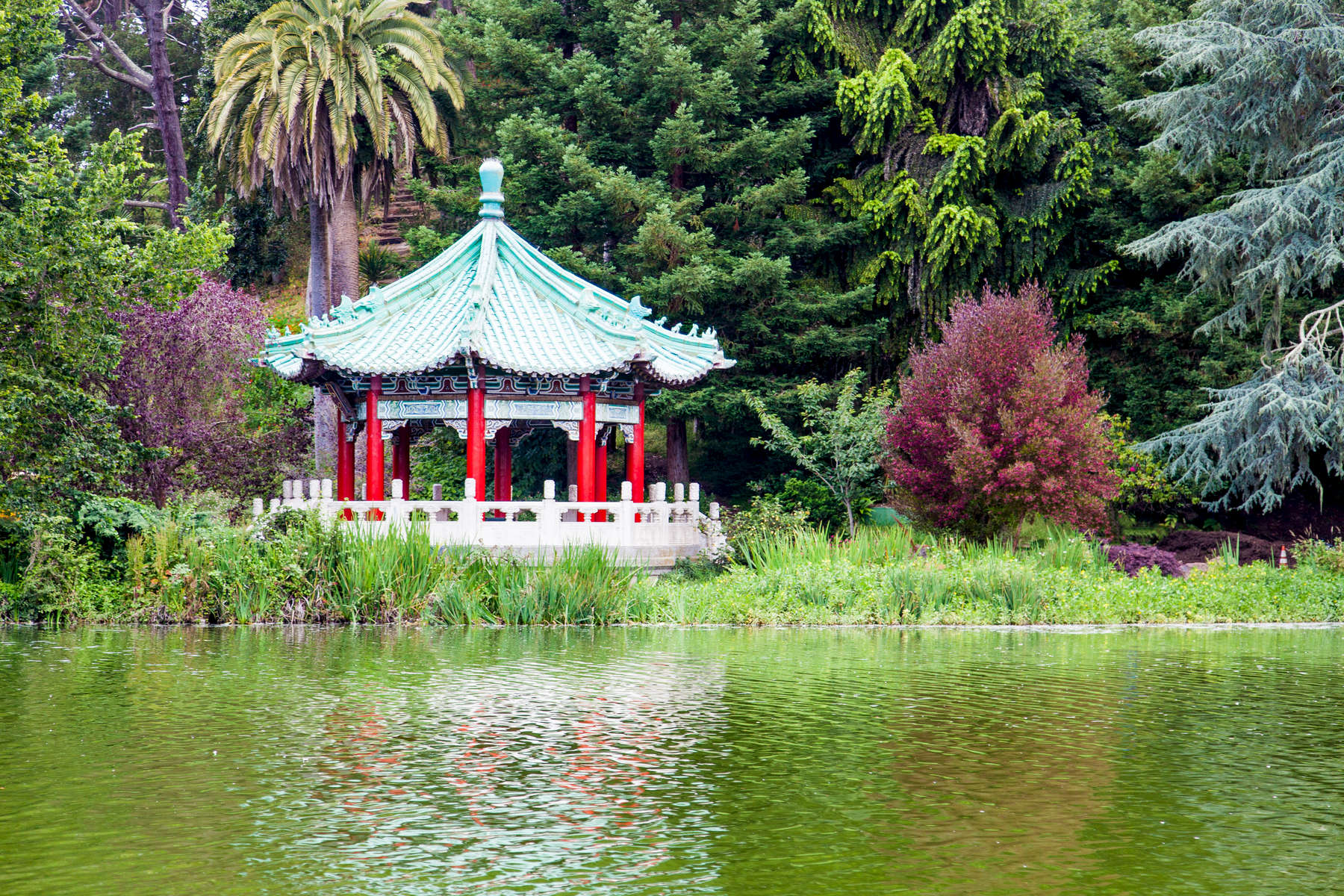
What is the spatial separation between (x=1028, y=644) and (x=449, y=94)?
25338mm

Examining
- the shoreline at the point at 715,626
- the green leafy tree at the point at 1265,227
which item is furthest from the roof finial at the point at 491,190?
the green leafy tree at the point at 1265,227

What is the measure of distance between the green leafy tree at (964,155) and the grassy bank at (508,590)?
12.9m

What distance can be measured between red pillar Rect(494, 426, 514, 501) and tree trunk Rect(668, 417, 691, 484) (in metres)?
7.37

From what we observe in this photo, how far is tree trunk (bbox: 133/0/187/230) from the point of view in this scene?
44.8m

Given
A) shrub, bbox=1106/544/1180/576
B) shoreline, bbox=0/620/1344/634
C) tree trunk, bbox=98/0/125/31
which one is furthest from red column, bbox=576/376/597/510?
tree trunk, bbox=98/0/125/31

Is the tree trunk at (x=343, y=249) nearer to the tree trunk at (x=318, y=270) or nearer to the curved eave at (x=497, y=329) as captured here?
the tree trunk at (x=318, y=270)

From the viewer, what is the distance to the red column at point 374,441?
25.2 m

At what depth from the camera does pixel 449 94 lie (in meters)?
37.6

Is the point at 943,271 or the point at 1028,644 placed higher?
the point at 943,271

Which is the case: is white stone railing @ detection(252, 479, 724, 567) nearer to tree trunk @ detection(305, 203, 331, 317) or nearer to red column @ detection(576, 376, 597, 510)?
red column @ detection(576, 376, 597, 510)

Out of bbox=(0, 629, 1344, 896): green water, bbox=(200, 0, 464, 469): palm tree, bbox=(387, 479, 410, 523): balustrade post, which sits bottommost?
bbox=(0, 629, 1344, 896): green water

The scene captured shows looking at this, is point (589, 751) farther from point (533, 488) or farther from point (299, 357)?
point (533, 488)

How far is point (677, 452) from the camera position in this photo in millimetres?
36531

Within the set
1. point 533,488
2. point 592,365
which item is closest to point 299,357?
point 592,365
